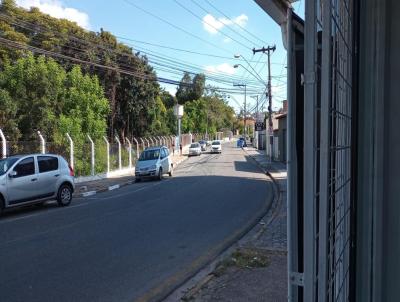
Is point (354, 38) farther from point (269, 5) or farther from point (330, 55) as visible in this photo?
point (269, 5)

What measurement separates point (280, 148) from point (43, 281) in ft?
120

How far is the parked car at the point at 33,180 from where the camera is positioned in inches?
547

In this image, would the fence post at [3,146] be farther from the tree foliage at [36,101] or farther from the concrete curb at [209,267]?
the concrete curb at [209,267]

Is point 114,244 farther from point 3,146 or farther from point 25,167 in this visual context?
point 3,146

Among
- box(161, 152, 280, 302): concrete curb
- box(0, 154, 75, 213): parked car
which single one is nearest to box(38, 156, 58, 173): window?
box(0, 154, 75, 213): parked car

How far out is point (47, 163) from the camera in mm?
15578

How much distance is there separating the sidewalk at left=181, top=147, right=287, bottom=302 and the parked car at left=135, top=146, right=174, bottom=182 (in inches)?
677

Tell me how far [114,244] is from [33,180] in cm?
664

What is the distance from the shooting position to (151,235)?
10.1 metres

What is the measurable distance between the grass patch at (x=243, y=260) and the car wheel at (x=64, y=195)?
946 cm

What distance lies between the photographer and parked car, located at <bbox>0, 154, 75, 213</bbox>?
13.9 metres

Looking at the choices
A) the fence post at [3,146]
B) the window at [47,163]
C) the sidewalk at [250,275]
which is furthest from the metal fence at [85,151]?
the sidewalk at [250,275]

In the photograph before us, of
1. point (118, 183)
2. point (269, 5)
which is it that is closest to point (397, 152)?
point (269, 5)

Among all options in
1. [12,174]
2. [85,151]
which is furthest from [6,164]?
[85,151]
